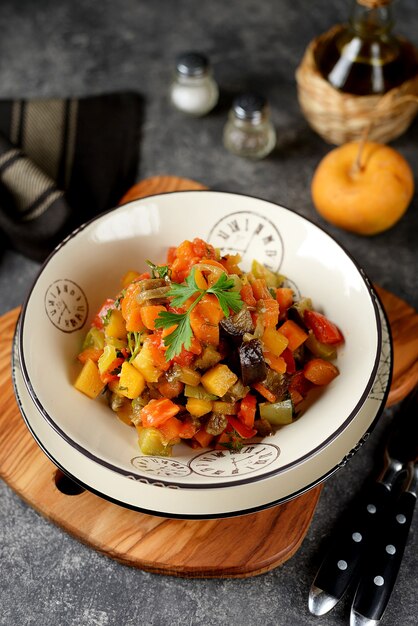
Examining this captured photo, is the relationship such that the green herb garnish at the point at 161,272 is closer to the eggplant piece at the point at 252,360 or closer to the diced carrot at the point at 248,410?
the eggplant piece at the point at 252,360

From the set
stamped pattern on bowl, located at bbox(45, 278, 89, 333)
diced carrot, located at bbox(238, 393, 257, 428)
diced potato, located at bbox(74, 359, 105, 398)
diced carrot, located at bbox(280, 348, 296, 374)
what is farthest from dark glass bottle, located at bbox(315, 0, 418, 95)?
diced potato, located at bbox(74, 359, 105, 398)

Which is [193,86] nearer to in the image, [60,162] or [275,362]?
[60,162]

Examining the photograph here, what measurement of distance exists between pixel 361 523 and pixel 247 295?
2.73 ft

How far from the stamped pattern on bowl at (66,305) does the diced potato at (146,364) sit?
0.40 m

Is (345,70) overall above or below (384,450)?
above

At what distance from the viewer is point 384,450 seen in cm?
262

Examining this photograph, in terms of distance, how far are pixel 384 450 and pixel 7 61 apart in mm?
2971

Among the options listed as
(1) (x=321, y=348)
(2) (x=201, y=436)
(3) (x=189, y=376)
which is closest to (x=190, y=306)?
(3) (x=189, y=376)

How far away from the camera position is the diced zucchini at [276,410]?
2338 mm

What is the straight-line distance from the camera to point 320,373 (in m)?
2.46

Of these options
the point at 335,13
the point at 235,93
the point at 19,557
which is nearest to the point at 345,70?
the point at 235,93

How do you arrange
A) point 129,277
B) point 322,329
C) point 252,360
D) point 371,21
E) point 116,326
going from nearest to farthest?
point 252,360, point 116,326, point 322,329, point 129,277, point 371,21

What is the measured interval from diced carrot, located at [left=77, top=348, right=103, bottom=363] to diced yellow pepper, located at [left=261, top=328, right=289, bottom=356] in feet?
1.88

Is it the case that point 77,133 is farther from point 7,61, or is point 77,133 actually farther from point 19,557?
point 19,557
